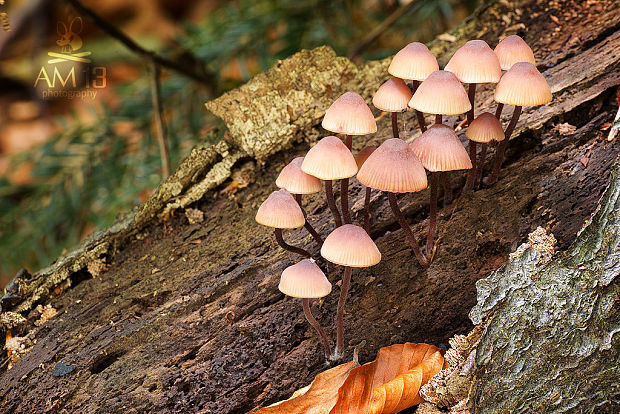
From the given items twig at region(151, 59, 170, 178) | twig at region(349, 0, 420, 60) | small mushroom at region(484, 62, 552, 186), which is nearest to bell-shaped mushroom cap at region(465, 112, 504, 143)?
small mushroom at region(484, 62, 552, 186)

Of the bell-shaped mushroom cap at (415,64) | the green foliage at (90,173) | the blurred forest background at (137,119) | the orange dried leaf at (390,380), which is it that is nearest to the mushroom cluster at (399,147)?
the bell-shaped mushroom cap at (415,64)

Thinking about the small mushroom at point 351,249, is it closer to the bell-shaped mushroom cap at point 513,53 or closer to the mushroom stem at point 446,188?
the mushroom stem at point 446,188

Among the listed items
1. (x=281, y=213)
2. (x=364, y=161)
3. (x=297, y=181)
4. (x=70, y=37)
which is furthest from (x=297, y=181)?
(x=70, y=37)

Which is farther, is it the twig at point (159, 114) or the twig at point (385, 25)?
the twig at point (385, 25)

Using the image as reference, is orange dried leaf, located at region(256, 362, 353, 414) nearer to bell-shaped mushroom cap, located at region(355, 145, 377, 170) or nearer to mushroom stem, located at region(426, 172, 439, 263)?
mushroom stem, located at region(426, 172, 439, 263)

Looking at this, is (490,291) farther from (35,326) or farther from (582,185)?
(35,326)

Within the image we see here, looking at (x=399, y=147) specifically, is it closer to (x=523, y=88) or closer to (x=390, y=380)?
(x=523, y=88)
